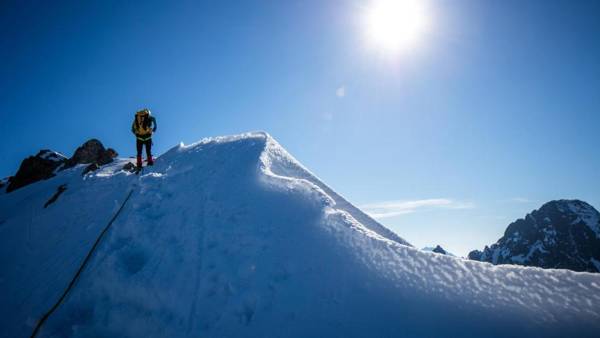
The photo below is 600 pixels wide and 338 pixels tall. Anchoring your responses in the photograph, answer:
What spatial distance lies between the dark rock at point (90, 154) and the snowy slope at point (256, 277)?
15.6 meters

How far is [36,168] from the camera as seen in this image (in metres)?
26.8

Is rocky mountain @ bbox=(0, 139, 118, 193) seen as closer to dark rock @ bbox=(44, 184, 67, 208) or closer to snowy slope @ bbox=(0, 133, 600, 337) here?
dark rock @ bbox=(44, 184, 67, 208)

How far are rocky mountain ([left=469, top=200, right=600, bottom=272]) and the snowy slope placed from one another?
739ft

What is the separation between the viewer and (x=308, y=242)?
260 inches

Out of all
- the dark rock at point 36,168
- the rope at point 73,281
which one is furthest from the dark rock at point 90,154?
the rope at point 73,281

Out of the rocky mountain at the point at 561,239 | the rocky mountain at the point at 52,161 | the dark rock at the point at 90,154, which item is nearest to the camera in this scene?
the dark rock at the point at 90,154

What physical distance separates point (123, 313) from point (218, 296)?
7.07 feet

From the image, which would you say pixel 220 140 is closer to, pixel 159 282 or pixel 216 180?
pixel 216 180

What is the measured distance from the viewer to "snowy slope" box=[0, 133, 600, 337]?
454 centimetres

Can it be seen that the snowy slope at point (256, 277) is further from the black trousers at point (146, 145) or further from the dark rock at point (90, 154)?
the dark rock at point (90, 154)

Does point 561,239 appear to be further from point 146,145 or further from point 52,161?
point 52,161

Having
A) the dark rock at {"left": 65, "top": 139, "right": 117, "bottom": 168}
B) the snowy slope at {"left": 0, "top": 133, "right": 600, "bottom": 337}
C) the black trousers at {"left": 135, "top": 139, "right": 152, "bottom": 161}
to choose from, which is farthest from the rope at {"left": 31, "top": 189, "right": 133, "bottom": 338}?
the dark rock at {"left": 65, "top": 139, "right": 117, "bottom": 168}

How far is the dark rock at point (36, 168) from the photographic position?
2617cm

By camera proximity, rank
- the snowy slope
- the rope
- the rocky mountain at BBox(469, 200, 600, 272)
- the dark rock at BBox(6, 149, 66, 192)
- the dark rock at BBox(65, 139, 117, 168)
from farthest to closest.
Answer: the rocky mountain at BBox(469, 200, 600, 272), the dark rock at BBox(6, 149, 66, 192), the dark rock at BBox(65, 139, 117, 168), the rope, the snowy slope
